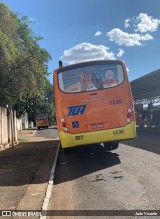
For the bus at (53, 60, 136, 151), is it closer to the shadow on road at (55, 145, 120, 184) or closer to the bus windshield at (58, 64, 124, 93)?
the bus windshield at (58, 64, 124, 93)

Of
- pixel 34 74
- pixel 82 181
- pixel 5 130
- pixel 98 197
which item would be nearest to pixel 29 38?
pixel 34 74

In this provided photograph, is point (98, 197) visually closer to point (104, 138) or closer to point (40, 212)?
point (40, 212)

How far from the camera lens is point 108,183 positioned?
971cm

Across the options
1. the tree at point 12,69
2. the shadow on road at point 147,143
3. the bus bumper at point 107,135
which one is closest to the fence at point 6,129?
the tree at point 12,69

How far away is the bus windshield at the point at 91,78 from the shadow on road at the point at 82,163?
261 centimetres

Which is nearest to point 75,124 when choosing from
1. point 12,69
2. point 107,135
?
point 107,135

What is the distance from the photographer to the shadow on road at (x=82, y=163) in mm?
11398

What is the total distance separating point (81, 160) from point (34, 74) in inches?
336

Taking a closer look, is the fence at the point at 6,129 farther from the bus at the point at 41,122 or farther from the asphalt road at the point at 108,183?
the bus at the point at 41,122

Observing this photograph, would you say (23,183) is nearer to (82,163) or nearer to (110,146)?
(82,163)

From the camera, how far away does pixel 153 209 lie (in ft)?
22.9

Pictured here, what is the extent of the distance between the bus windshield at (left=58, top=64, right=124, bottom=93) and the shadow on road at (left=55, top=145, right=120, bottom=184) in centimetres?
261

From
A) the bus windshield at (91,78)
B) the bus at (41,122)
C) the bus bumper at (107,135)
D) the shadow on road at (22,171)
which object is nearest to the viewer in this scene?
the shadow on road at (22,171)

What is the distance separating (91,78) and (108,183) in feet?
17.5
